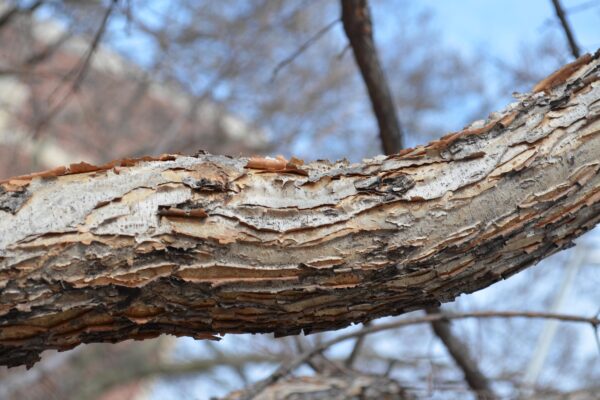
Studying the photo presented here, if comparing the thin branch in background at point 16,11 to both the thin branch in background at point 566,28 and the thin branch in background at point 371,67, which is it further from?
the thin branch in background at point 566,28

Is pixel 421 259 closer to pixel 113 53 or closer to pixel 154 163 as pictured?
pixel 154 163

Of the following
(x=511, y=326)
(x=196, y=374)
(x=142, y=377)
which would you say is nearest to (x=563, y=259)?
(x=511, y=326)

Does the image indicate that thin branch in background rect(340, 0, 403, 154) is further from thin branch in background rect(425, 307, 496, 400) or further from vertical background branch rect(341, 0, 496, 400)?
thin branch in background rect(425, 307, 496, 400)

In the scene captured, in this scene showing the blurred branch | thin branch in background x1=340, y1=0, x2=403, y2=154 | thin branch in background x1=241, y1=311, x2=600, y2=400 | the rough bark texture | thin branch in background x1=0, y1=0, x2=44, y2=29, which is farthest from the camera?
the blurred branch

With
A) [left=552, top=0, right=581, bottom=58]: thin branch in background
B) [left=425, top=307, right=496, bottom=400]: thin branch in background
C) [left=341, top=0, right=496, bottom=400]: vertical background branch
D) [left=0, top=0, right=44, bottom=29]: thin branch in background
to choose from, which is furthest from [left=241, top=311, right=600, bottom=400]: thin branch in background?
[left=0, top=0, right=44, bottom=29]: thin branch in background

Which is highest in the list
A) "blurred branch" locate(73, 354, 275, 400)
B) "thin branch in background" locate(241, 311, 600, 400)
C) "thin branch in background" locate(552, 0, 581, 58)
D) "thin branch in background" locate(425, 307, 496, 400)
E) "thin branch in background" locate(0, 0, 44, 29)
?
"thin branch in background" locate(0, 0, 44, 29)

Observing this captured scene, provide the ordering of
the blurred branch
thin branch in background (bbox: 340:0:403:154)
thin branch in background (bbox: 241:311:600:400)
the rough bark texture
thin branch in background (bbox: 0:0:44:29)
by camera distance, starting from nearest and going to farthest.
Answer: the rough bark texture
thin branch in background (bbox: 241:311:600:400)
thin branch in background (bbox: 340:0:403:154)
thin branch in background (bbox: 0:0:44:29)
the blurred branch

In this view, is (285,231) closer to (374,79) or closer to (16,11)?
(374,79)
